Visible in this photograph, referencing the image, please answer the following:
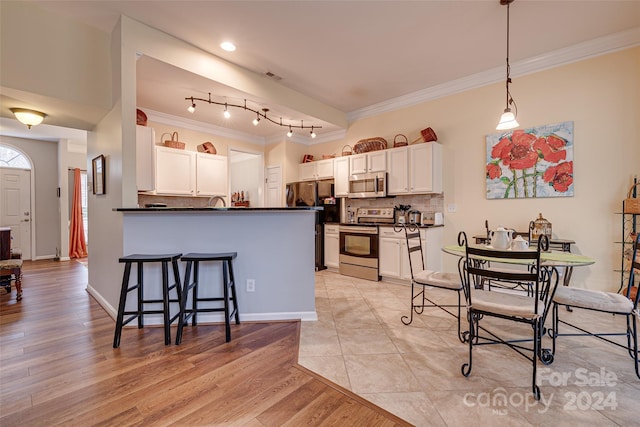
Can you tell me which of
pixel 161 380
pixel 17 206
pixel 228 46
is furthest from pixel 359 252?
pixel 17 206

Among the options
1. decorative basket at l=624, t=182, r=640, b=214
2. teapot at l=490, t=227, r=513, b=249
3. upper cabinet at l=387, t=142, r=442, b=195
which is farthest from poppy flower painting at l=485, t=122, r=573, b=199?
teapot at l=490, t=227, r=513, b=249

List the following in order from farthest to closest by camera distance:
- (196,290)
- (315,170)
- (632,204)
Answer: (315,170) < (632,204) < (196,290)

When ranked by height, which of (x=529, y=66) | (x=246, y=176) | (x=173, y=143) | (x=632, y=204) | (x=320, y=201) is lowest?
(x=632, y=204)

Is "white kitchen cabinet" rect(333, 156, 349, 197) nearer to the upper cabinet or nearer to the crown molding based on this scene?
the upper cabinet

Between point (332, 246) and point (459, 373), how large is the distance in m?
3.28

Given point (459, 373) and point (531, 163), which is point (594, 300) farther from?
point (531, 163)

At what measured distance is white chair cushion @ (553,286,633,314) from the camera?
1812 mm

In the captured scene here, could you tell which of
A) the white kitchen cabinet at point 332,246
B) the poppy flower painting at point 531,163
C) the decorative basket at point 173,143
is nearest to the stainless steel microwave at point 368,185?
the white kitchen cabinet at point 332,246

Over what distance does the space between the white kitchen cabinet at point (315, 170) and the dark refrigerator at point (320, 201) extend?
144 mm

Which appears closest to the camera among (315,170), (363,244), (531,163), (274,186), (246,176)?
(531,163)

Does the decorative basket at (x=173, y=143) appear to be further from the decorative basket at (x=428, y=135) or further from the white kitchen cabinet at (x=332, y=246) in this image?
the decorative basket at (x=428, y=135)

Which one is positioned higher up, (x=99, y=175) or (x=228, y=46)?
(x=228, y=46)

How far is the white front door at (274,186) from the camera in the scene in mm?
5812

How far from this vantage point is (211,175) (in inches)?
197
